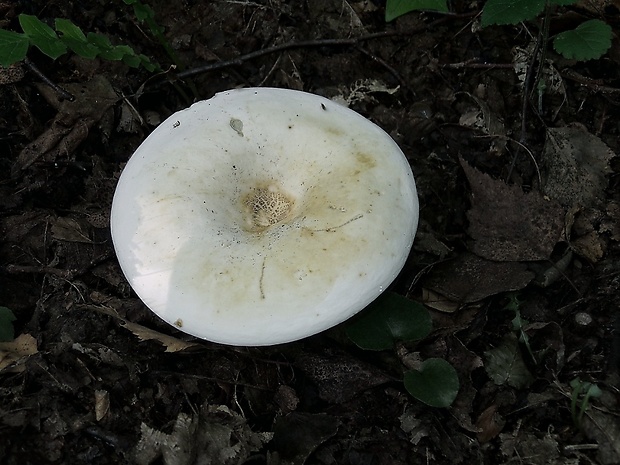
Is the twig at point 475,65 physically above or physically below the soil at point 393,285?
above

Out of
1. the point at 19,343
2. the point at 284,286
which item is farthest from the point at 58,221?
the point at 284,286

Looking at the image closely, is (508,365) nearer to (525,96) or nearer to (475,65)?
(525,96)

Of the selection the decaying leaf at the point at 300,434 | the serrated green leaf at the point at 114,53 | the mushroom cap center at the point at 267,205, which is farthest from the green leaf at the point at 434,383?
the serrated green leaf at the point at 114,53

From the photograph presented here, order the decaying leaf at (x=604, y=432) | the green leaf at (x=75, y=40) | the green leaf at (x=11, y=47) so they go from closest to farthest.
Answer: the decaying leaf at (x=604, y=432)
the green leaf at (x=11, y=47)
the green leaf at (x=75, y=40)

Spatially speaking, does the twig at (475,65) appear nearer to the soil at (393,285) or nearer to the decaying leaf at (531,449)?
the soil at (393,285)

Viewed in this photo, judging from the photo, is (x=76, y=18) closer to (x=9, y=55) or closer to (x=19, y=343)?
(x=9, y=55)

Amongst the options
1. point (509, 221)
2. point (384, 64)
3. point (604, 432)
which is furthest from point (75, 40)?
point (604, 432)
